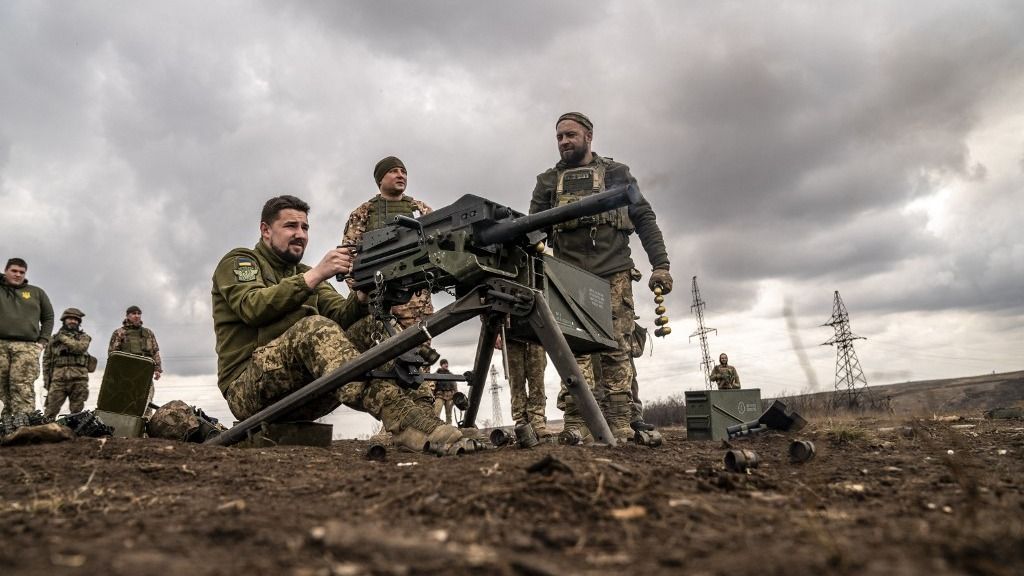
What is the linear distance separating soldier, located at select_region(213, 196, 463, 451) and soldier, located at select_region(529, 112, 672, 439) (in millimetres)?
2066

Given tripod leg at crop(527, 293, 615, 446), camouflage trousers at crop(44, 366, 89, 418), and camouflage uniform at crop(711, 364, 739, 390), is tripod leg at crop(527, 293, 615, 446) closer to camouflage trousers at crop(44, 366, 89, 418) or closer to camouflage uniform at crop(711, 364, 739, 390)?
camouflage trousers at crop(44, 366, 89, 418)

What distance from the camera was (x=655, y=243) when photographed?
6496 mm

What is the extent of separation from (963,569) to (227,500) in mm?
2351

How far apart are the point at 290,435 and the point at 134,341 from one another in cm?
980

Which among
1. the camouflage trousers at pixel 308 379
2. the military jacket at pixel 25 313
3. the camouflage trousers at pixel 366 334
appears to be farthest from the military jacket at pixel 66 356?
the camouflage trousers at pixel 366 334

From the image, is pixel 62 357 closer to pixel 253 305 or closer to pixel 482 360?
pixel 253 305

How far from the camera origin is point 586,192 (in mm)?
6371

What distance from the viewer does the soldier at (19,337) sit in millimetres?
9703

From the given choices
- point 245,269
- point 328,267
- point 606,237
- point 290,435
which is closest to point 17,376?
point 245,269

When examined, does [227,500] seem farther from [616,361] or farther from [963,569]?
[616,361]

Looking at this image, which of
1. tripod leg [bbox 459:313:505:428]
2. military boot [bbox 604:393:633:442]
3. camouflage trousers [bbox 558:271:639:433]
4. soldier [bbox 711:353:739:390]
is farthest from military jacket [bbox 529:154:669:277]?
soldier [bbox 711:353:739:390]

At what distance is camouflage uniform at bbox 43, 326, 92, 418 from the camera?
11.8 m

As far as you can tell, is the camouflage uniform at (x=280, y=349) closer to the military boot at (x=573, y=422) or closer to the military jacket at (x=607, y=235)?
the military boot at (x=573, y=422)

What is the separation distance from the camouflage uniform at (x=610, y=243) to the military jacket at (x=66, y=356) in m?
10.1
